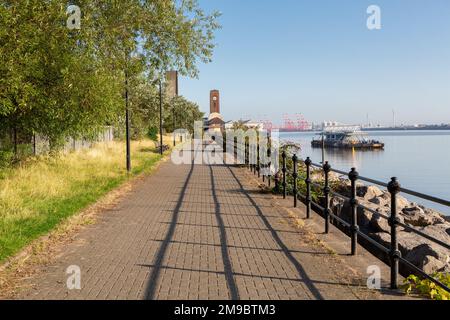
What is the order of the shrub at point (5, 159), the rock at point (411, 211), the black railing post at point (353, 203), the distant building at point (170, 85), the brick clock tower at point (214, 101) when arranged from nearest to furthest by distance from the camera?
the black railing post at point (353, 203) < the rock at point (411, 211) < the shrub at point (5, 159) < the distant building at point (170, 85) < the brick clock tower at point (214, 101)

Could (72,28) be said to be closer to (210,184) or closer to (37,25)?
(37,25)

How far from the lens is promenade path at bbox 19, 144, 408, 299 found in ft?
17.8

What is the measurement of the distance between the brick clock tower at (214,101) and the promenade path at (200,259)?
12650 centimetres

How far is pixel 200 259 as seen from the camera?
683 centimetres

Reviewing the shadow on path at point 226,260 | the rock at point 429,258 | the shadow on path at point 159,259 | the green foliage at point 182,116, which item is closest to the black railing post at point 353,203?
the shadow on path at point 226,260

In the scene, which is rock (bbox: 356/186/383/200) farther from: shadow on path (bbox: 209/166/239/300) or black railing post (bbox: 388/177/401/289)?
black railing post (bbox: 388/177/401/289)

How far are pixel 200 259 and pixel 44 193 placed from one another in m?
7.44

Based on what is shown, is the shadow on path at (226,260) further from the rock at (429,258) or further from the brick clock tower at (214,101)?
the brick clock tower at (214,101)

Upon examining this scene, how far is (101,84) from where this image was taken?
583 inches

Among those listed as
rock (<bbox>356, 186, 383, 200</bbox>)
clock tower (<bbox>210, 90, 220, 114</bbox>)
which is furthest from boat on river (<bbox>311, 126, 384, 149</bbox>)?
rock (<bbox>356, 186, 383, 200</bbox>)

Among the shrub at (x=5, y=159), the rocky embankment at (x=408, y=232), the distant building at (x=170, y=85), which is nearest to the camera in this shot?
the rocky embankment at (x=408, y=232)

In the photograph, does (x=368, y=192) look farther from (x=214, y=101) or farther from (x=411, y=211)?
(x=214, y=101)

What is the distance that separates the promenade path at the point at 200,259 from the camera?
5.43 m
